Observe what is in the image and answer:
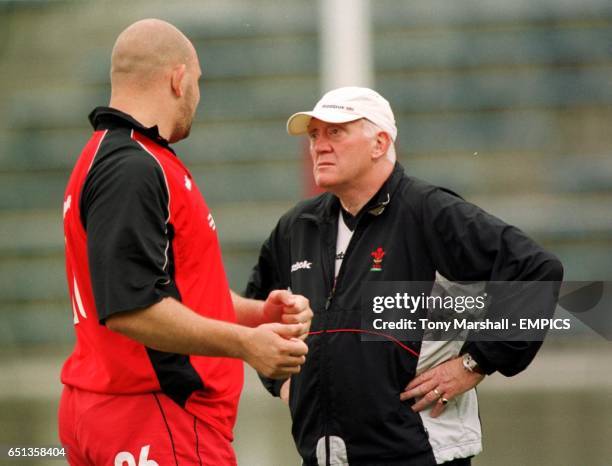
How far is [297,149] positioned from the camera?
5305mm

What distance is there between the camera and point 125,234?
7.47 feet

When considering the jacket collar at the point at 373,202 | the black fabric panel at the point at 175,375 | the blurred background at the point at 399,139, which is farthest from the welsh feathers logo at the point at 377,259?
the blurred background at the point at 399,139

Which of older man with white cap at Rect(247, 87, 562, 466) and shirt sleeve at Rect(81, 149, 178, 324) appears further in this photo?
older man with white cap at Rect(247, 87, 562, 466)

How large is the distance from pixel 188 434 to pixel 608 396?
9.90ft

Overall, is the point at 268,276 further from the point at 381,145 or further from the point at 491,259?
the point at 491,259

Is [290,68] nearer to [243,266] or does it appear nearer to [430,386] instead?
[243,266]

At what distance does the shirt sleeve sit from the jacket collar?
836mm

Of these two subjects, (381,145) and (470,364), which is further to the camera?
(381,145)

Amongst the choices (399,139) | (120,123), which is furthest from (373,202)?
(399,139)

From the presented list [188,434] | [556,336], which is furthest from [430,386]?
[556,336]

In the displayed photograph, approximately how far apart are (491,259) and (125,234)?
43.8 inches

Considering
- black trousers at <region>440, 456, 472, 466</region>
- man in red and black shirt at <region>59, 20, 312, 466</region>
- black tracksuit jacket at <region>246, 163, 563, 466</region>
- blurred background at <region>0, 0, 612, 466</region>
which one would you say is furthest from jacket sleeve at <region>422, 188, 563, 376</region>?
blurred background at <region>0, 0, 612, 466</region>

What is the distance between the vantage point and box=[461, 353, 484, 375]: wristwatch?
9.64 ft

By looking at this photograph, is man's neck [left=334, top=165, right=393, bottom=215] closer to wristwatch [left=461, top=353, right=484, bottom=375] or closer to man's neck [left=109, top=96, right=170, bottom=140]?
wristwatch [left=461, top=353, right=484, bottom=375]
